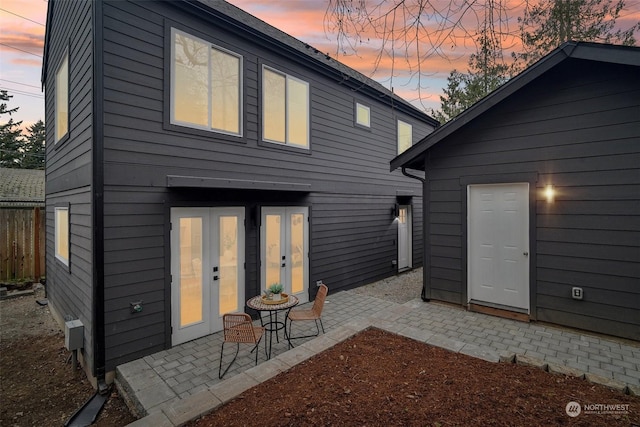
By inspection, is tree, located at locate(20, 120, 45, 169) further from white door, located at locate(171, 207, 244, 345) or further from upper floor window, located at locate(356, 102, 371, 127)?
white door, located at locate(171, 207, 244, 345)

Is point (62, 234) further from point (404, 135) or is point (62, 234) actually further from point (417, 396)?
point (404, 135)

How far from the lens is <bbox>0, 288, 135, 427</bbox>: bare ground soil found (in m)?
3.63

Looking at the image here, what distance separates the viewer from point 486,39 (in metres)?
2.60

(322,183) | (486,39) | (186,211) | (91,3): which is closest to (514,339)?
(486,39)

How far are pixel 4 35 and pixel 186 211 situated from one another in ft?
23.9

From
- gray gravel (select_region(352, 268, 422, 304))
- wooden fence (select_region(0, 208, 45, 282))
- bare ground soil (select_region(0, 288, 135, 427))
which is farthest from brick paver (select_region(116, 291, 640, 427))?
wooden fence (select_region(0, 208, 45, 282))

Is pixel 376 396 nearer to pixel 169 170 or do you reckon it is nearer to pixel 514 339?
pixel 514 339

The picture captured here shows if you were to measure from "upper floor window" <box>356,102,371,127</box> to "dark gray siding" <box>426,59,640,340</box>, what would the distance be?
3466 millimetres

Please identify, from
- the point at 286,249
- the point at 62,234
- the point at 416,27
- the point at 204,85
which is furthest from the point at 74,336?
the point at 416,27

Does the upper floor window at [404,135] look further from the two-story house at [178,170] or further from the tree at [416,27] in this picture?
the tree at [416,27]

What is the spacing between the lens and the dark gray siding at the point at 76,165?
4.24 meters

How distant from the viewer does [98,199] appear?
13.0 ft

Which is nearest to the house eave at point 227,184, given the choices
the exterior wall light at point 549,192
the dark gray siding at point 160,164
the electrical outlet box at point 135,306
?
the dark gray siding at point 160,164

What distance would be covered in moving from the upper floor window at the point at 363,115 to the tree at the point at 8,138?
82.6ft
